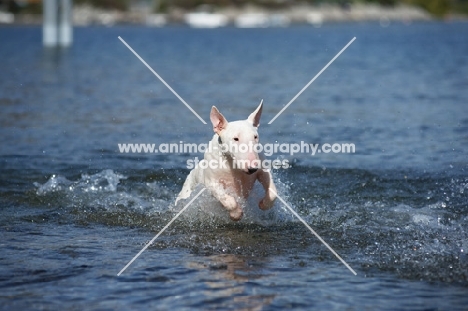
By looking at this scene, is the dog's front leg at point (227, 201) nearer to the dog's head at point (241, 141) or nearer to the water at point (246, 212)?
the water at point (246, 212)

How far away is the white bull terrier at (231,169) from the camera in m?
9.36

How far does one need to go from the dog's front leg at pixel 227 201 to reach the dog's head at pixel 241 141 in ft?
1.64

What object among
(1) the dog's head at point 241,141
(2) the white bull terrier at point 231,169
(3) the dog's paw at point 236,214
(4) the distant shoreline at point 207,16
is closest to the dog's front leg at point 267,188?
(2) the white bull terrier at point 231,169

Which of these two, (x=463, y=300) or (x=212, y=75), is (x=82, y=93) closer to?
(x=212, y=75)

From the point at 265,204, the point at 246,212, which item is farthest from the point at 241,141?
the point at 246,212

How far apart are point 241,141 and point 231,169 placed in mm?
771

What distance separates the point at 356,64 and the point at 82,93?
1712 centimetres

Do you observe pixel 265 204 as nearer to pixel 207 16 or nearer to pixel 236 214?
pixel 236 214

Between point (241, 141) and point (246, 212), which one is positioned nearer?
point (241, 141)

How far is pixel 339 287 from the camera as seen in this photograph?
7992 millimetres

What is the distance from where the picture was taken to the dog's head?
29.7 ft

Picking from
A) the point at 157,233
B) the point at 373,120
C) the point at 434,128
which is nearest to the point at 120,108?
the point at 373,120

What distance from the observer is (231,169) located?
995 cm

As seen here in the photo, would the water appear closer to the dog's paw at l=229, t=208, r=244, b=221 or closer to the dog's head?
the dog's paw at l=229, t=208, r=244, b=221
